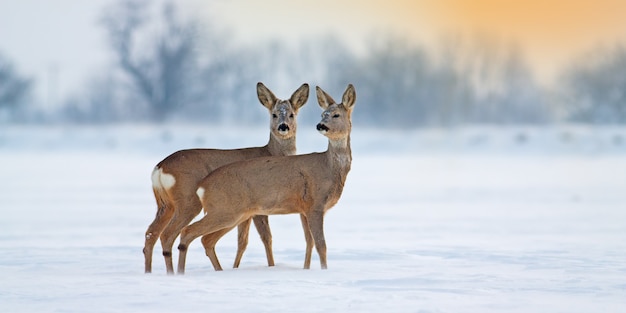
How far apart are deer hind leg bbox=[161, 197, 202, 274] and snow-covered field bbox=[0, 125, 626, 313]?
11.0 inches

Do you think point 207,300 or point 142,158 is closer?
point 207,300

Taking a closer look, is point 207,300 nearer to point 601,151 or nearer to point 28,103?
point 601,151

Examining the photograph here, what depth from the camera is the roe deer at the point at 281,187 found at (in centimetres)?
1130

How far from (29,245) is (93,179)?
14.2 meters

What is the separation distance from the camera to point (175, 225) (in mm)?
11602

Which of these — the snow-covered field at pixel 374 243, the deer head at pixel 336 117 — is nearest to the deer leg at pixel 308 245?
the snow-covered field at pixel 374 243

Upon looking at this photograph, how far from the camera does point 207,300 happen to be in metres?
9.66

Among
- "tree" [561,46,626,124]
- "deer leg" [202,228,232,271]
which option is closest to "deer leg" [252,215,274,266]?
"deer leg" [202,228,232,271]

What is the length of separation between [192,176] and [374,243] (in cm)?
425

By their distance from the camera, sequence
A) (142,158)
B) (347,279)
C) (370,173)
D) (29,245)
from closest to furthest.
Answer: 1. (347,279)
2. (29,245)
3. (370,173)
4. (142,158)

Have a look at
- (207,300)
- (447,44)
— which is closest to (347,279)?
(207,300)

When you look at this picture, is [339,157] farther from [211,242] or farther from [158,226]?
[158,226]

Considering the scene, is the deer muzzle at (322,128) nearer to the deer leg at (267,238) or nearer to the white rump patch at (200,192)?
the white rump patch at (200,192)

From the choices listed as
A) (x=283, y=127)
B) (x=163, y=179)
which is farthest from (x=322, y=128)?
(x=163, y=179)
